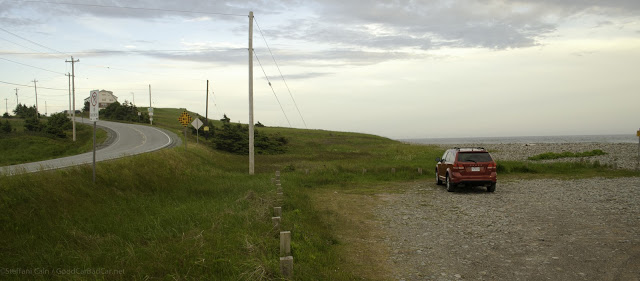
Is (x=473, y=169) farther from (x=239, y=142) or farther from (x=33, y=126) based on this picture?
(x=33, y=126)

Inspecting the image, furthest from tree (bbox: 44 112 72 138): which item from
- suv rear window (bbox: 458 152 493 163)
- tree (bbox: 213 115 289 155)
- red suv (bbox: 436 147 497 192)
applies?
suv rear window (bbox: 458 152 493 163)

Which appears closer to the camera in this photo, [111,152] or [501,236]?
[501,236]

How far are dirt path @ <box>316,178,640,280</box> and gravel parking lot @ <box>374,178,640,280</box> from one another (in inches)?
0.6

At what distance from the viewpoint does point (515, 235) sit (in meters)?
9.90

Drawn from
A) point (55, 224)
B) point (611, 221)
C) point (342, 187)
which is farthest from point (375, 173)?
point (55, 224)

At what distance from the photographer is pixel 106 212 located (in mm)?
10734

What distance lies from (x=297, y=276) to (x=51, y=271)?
367 centimetres

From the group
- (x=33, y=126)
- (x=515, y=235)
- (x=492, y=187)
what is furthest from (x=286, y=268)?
(x=33, y=126)

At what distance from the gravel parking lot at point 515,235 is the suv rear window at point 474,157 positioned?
1.41m

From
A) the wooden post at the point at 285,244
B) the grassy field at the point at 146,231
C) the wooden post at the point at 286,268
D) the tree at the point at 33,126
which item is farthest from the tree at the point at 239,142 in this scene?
the wooden post at the point at 286,268

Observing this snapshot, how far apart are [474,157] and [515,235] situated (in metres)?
8.45

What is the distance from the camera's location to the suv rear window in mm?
17938

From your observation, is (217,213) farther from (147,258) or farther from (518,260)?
(518,260)

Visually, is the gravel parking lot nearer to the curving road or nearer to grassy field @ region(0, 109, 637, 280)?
grassy field @ region(0, 109, 637, 280)
